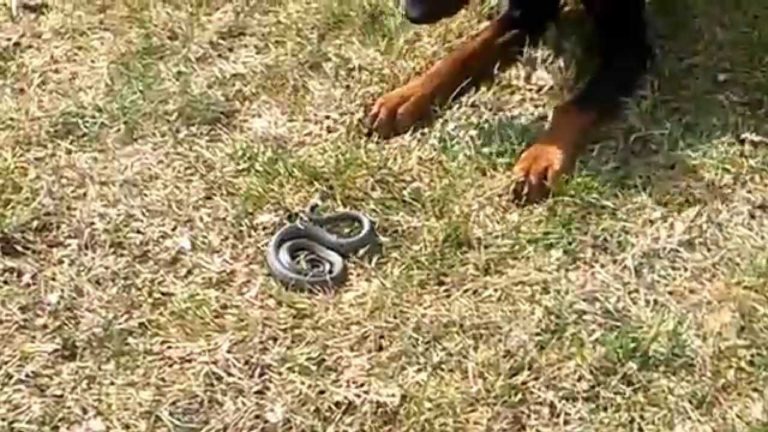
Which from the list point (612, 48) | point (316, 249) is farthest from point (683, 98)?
point (316, 249)

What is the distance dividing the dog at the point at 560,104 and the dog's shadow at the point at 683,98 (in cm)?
5

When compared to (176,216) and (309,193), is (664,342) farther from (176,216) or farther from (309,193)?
(176,216)

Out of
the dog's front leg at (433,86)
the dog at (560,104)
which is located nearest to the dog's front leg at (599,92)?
the dog at (560,104)

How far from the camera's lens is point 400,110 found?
3.67 metres

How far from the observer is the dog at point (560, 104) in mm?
3479

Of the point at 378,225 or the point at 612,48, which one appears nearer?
the point at 378,225

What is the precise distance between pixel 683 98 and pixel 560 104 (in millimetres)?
340

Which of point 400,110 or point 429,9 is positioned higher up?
point 429,9

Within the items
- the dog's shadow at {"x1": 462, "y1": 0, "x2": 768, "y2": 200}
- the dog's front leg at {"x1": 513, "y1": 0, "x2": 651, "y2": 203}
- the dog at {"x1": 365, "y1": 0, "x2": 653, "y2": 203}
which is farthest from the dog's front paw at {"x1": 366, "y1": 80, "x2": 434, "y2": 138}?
the dog's front leg at {"x1": 513, "y1": 0, "x2": 651, "y2": 203}

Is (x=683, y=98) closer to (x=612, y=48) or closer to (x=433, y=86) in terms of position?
(x=612, y=48)

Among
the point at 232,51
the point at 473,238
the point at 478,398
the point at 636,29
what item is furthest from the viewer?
the point at 232,51

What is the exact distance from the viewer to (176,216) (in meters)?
3.45

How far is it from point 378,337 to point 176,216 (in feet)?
2.14

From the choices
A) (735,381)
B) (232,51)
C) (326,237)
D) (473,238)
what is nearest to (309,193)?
(326,237)
